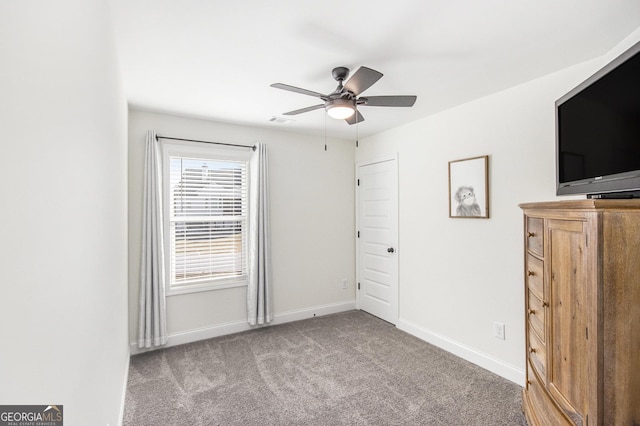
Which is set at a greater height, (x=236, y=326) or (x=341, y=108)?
(x=341, y=108)

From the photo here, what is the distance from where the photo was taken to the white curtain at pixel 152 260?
3.31 m

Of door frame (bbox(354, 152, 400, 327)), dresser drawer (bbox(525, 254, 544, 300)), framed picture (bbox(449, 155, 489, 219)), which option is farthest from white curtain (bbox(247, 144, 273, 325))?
dresser drawer (bbox(525, 254, 544, 300))

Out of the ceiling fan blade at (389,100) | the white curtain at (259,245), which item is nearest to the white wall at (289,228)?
the white curtain at (259,245)

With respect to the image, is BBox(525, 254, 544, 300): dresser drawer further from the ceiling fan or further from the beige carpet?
the ceiling fan

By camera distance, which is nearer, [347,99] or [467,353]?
[347,99]

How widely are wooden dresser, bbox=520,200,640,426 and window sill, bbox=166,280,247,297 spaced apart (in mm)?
3224

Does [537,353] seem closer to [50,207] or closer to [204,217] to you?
[50,207]

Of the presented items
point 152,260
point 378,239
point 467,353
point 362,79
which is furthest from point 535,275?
point 152,260

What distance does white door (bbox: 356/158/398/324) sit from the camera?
4156 millimetres

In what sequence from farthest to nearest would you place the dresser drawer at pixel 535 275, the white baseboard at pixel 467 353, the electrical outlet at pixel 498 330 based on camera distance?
the electrical outlet at pixel 498 330, the white baseboard at pixel 467 353, the dresser drawer at pixel 535 275

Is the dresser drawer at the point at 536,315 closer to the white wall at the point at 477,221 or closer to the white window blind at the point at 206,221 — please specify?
the white wall at the point at 477,221

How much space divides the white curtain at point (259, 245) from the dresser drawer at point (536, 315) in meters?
2.81

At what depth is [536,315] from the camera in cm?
197

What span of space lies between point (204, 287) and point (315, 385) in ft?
5.91
